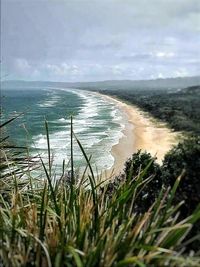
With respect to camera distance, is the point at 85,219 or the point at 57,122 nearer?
the point at 85,219

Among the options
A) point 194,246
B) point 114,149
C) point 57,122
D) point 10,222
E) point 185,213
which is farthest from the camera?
point 57,122

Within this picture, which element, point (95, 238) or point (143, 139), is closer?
point (95, 238)

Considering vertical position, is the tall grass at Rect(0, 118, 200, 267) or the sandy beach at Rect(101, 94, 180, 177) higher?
the tall grass at Rect(0, 118, 200, 267)

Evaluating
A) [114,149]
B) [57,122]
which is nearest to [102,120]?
[57,122]

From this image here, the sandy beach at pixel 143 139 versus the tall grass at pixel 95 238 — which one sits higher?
the tall grass at pixel 95 238

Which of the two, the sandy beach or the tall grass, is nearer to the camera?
the tall grass

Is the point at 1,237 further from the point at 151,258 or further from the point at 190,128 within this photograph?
the point at 190,128

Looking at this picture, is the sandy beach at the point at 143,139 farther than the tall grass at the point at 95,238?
Yes

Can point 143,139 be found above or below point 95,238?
below
